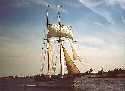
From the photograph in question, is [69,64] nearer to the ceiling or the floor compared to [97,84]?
nearer to the ceiling

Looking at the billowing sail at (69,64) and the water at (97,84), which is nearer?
the water at (97,84)

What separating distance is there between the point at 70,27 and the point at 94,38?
45 centimetres

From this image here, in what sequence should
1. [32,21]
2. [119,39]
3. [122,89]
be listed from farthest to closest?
[32,21], [119,39], [122,89]

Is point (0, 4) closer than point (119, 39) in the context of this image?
No

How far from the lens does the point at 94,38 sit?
464cm

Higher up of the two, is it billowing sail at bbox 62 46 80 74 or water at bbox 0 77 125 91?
billowing sail at bbox 62 46 80 74

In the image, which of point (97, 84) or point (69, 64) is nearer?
point (97, 84)

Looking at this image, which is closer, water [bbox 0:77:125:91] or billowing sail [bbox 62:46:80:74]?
water [bbox 0:77:125:91]

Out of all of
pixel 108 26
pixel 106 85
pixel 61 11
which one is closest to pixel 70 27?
pixel 61 11

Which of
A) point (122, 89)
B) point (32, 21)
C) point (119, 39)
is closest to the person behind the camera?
point (122, 89)

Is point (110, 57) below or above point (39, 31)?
below

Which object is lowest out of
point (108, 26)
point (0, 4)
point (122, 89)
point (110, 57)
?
point (122, 89)

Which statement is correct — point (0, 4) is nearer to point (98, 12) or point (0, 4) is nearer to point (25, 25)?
point (25, 25)

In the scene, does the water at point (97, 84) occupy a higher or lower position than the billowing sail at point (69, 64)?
lower
